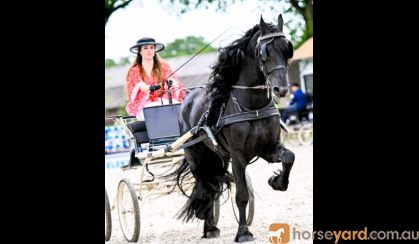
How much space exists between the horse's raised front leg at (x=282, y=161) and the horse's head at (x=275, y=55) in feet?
2.28

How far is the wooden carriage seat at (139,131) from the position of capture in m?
8.66

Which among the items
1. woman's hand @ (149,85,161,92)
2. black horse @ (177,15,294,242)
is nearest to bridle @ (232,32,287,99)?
black horse @ (177,15,294,242)

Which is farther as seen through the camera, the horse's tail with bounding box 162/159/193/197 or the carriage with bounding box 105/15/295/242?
the horse's tail with bounding box 162/159/193/197

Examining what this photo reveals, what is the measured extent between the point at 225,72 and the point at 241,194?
4.10 ft

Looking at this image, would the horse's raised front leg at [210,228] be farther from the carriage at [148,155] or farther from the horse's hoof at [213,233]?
the carriage at [148,155]

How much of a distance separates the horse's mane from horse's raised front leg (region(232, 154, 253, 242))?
549 mm

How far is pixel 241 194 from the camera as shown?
23.9 feet

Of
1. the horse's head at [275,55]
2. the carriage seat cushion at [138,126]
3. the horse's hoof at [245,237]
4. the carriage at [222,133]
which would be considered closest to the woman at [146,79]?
the carriage seat cushion at [138,126]

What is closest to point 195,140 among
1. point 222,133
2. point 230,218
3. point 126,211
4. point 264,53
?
point 222,133

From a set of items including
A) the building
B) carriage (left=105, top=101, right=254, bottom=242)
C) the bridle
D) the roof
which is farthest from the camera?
the building

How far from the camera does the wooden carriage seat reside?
866 cm

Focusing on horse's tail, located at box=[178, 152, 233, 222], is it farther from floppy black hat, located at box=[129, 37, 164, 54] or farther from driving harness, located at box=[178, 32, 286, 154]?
floppy black hat, located at box=[129, 37, 164, 54]
